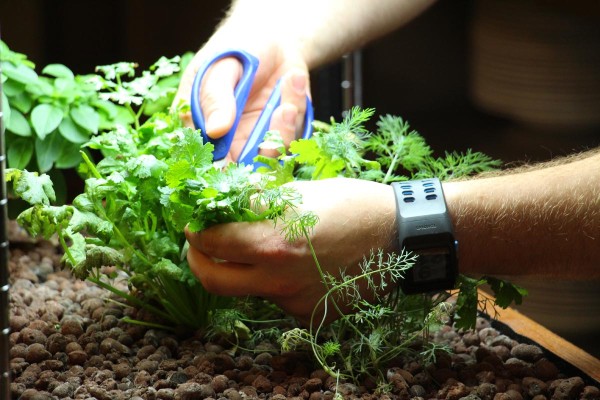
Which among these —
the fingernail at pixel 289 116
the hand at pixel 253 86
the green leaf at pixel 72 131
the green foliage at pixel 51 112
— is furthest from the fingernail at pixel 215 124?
the green leaf at pixel 72 131

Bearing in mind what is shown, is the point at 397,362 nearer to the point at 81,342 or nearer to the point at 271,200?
the point at 271,200

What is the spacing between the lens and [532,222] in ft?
3.31

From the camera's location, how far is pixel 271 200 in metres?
0.93

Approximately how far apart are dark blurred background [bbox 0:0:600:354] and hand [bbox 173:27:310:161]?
515mm

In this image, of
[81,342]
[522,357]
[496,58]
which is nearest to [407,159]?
[522,357]

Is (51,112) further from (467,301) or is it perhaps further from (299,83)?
(467,301)

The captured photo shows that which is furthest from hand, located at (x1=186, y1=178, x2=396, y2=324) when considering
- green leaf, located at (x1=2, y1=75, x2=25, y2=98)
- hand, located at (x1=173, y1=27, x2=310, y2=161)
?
green leaf, located at (x1=2, y1=75, x2=25, y2=98)

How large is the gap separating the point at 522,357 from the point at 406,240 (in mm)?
295

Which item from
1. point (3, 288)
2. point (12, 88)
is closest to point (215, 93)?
point (12, 88)

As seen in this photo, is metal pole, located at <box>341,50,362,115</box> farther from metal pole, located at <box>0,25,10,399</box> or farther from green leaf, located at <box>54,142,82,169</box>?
metal pole, located at <box>0,25,10,399</box>

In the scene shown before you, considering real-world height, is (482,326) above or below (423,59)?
below

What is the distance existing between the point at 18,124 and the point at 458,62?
1260 mm

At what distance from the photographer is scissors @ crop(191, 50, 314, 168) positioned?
1187mm

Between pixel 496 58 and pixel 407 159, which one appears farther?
pixel 496 58
